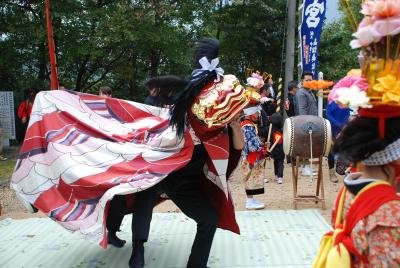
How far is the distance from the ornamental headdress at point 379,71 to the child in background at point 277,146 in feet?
18.1

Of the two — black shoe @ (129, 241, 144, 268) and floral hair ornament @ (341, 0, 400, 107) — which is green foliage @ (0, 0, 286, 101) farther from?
floral hair ornament @ (341, 0, 400, 107)

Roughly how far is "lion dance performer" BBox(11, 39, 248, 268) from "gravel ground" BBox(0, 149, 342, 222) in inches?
83.6

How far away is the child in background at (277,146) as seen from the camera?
23.8 feet

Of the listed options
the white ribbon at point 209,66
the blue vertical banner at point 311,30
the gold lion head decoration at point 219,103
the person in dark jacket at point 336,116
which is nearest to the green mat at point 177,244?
the person in dark jacket at point 336,116

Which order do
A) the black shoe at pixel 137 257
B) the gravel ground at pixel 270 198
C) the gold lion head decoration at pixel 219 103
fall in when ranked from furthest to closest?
the gravel ground at pixel 270 198, the black shoe at pixel 137 257, the gold lion head decoration at pixel 219 103

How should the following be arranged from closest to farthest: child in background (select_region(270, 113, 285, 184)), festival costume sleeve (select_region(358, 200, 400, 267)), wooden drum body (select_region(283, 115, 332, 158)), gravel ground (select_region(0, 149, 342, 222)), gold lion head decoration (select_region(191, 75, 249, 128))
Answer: festival costume sleeve (select_region(358, 200, 400, 267)), gold lion head decoration (select_region(191, 75, 249, 128)), wooden drum body (select_region(283, 115, 332, 158)), gravel ground (select_region(0, 149, 342, 222)), child in background (select_region(270, 113, 285, 184))

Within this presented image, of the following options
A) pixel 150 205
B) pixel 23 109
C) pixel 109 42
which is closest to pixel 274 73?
pixel 109 42

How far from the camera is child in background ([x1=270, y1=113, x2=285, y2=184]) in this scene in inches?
286

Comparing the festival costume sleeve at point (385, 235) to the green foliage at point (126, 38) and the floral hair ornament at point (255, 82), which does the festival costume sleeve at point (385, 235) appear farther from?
the green foliage at point (126, 38)

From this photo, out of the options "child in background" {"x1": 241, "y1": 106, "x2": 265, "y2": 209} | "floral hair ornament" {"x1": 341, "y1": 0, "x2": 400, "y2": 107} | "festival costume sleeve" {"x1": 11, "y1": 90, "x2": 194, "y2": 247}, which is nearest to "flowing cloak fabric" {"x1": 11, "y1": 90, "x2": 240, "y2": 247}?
"festival costume sleeve" {"x1": 11, "y1": 90, "x2": 194, "y2": 247}

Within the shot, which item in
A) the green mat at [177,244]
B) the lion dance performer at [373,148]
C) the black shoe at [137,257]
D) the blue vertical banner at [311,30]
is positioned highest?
the blue vertical banner at [311,30]

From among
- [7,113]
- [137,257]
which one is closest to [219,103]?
[137,257]

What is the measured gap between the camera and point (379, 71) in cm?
159

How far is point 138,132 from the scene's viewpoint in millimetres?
3920
